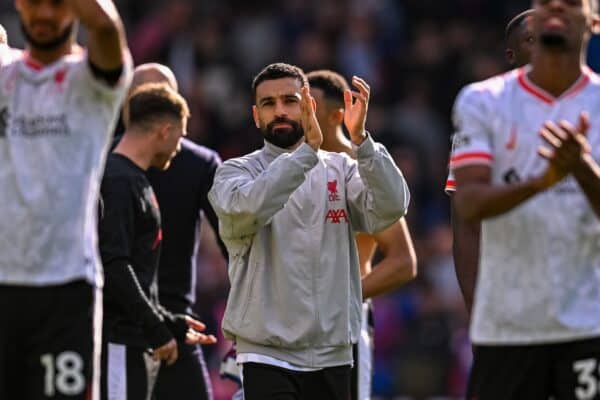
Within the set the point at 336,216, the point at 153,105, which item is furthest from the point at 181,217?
the point at 336,216

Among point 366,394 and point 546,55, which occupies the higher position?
point 546,55

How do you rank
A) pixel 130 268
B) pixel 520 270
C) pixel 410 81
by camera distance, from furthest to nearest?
pixel 410 81, pixel 130 268, pixel 520 270

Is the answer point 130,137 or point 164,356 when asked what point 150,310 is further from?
point 130,137

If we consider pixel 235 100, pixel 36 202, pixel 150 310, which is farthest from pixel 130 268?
pixel 235 100

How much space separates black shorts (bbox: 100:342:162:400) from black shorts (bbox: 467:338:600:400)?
2906 mm

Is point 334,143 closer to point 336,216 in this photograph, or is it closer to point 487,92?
point 336,216

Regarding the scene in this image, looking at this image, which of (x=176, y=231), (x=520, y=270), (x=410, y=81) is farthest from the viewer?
(x=410, y=81)

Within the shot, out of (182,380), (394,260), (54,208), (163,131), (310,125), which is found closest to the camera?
(54,208)

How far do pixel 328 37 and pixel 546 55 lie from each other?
1433cm

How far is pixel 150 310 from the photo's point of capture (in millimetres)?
8938

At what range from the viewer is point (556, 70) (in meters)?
6.93

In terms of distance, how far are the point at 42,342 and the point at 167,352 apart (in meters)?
1.98

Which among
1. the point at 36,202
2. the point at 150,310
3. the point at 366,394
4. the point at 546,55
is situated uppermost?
the point at 546,55

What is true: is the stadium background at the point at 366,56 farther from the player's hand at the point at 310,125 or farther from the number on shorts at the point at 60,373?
the number on shorts at the point at 60,373
